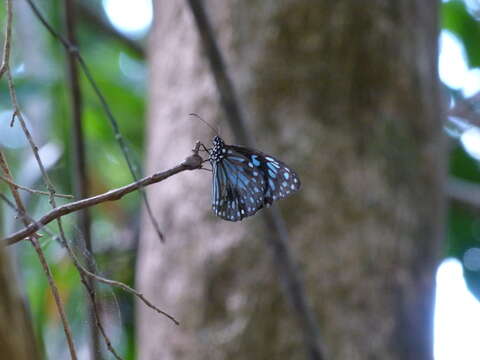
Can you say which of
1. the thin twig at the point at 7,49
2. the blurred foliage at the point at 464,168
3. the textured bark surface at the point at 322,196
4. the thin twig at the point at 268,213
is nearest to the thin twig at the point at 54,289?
the thin twig at the point at 7,49

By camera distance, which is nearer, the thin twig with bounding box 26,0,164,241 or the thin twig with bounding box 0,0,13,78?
the thin twig with bounding box 0,0,13,78

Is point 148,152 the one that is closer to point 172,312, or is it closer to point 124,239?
point 172,312

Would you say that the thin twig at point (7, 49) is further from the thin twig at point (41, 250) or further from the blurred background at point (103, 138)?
the blurred background at point (103, 138)

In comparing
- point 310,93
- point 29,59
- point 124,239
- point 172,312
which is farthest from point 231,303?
point 29,59

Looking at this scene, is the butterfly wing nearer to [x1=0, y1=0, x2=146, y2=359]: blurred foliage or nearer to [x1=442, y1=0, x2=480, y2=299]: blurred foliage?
[x1=0, y1=0, x2=146, y2=359]: blurred foliage

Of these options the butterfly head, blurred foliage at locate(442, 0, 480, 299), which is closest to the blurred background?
blurred foliage at locate(442, 0, 480, 299)
